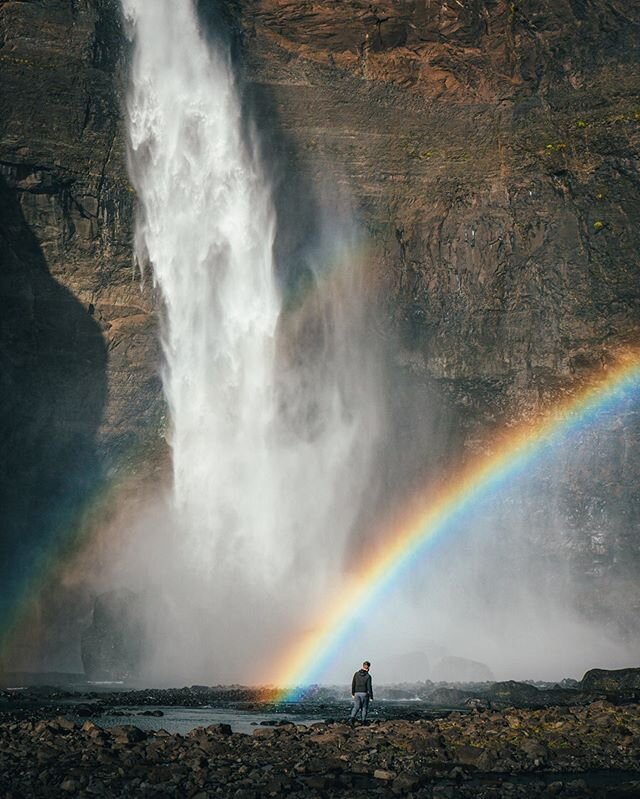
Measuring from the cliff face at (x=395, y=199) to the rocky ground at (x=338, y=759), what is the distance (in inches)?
1113

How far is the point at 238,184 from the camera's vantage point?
2050 inches

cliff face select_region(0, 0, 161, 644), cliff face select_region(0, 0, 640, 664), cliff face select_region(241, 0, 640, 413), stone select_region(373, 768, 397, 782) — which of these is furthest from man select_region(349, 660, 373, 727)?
cliff face select_region(241, 0, 640, 413)

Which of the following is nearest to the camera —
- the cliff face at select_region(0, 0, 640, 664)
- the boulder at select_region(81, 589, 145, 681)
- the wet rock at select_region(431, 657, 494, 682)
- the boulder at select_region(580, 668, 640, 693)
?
the boulder at select_region(580, 668, 640, 693)

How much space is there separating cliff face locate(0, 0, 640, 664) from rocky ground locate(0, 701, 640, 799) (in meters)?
28.3

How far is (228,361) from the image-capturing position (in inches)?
1951

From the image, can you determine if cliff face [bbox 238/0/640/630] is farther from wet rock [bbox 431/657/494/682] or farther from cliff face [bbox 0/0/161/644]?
wet rock [bbox 431/657/494/682]

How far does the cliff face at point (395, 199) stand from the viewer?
165 feet

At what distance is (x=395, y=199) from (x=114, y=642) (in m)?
26.5

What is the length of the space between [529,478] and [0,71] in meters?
29.5

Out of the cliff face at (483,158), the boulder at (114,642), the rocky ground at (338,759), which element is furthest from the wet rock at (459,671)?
the cliff face at (483,158)

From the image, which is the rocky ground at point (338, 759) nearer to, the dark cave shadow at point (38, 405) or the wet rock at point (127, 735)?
the wet rock at point (127, 735)

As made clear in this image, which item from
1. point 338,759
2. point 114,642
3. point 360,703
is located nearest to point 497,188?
point 114,642

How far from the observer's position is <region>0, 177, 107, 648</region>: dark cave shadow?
47.8 m

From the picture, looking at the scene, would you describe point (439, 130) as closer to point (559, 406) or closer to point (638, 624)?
point (559, 406)
